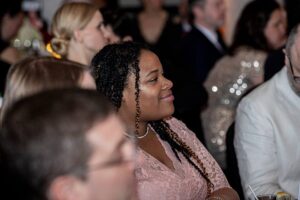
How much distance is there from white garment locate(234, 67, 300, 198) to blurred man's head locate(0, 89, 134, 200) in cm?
168

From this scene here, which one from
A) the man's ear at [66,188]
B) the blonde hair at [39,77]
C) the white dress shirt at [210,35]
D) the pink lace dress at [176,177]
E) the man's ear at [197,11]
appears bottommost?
the white dress shirt at [210,35]

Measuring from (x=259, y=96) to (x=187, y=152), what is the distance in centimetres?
51

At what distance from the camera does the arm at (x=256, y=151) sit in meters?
3.29

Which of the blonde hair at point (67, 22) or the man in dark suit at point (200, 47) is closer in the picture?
the blonde hair at point (67, 22)

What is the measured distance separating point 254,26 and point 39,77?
3.10 m

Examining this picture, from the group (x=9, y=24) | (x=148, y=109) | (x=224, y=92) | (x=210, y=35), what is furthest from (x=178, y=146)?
(x=210, y=35)

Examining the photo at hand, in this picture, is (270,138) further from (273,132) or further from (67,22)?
(67,22)

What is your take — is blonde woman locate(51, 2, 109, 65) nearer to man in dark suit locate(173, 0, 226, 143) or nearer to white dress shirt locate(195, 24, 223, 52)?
man in dark suit locate(173, 0, 226, 143)

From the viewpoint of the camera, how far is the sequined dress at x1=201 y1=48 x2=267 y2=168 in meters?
4.68

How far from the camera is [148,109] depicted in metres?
3.00

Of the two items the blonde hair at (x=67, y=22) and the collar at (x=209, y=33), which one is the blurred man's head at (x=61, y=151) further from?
the collar at (x=209, y=33)

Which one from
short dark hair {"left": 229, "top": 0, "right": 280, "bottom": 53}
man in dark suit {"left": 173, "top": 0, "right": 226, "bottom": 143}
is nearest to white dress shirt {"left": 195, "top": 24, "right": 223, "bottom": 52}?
man in dark suit {"left": 173, "top": 0, "right": 226, "bottom": 143}

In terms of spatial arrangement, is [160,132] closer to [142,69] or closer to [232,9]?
[142,69]

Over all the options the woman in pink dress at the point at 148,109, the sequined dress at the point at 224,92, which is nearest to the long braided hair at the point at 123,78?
the woman in pink dress at the point at 148,109
